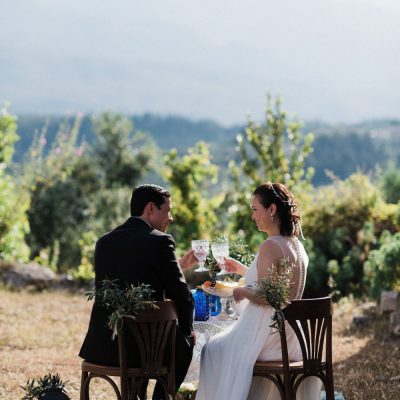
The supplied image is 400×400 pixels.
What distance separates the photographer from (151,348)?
13.3ft

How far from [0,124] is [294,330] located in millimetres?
10671

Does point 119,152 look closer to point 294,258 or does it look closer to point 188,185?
point 188,185

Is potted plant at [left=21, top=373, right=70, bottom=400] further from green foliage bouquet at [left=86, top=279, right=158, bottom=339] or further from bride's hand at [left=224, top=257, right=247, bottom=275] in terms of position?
bride's hand at [left=224, top=257, right=247, bottom=275]

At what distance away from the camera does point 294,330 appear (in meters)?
4.13

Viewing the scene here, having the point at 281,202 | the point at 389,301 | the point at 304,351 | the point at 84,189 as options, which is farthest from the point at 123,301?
the point at 84,189

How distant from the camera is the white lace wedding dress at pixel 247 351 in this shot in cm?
428

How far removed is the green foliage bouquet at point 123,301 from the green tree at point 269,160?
35.5ft

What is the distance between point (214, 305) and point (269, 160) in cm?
1058

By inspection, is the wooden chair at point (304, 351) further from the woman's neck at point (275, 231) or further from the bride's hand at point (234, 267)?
the bride's hand at point (234, 267)

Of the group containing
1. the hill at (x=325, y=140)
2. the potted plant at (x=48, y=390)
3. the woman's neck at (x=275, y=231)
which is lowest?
the potted plant at (x=48, y=390)

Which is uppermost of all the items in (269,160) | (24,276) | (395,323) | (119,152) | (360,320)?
(119,152)

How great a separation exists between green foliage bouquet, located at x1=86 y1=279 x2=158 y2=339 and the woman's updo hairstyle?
0.90 m

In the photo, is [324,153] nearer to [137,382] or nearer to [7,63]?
[7,63]

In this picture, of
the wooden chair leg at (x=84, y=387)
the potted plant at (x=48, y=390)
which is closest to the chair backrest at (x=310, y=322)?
the wooden chair leg at (x=84, y=387)
